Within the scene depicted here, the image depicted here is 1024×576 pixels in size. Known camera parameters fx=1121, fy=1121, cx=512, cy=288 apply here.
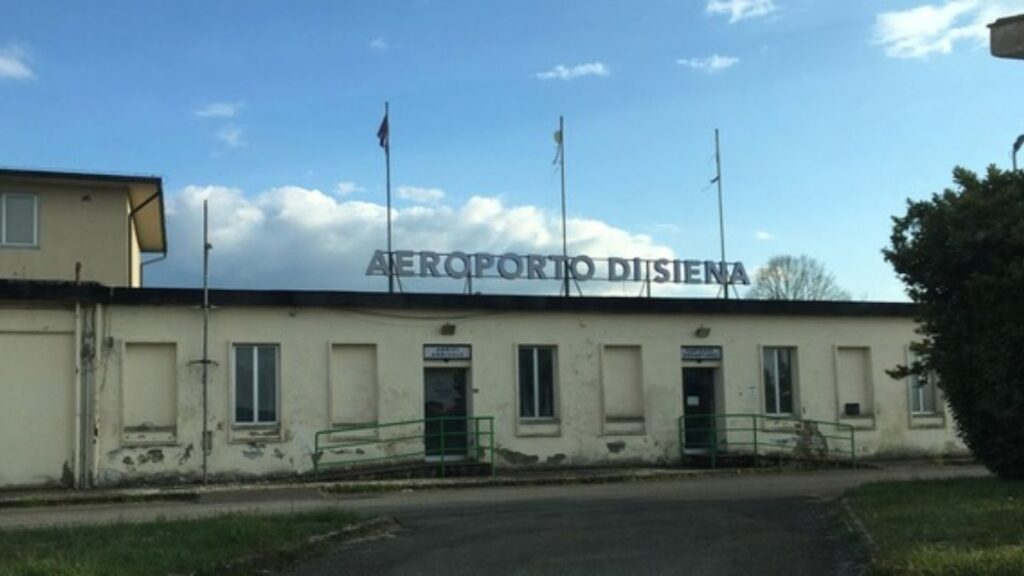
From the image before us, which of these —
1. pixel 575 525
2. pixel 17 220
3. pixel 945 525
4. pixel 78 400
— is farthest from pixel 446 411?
pixel 945 525

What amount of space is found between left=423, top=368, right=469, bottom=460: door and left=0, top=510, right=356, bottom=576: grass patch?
11.3 meters

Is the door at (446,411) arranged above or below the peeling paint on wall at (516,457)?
above

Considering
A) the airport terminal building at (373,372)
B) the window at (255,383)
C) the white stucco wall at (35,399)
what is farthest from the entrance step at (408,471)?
the white stucco wall at (35,399)

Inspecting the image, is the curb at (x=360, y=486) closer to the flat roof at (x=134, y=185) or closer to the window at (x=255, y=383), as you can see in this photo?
the window at (x=255, y=383)

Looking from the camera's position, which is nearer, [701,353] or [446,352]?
[446,352]

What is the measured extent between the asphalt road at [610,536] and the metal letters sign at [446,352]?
611cm

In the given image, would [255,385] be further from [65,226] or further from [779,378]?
[779,378]

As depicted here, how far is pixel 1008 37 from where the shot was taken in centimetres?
872

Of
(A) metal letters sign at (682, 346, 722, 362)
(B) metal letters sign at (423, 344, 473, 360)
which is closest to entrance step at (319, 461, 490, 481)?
(B) metal letters sign at (423, 344, 473, 360)

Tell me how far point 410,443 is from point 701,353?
25.2 feet

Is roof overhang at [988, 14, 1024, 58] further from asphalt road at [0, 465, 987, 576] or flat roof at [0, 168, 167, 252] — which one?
flat roof at [0, 168, 167, 252]

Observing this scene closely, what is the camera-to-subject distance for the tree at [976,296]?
16203mm

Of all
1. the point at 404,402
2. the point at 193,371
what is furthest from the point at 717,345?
the point at 193,371

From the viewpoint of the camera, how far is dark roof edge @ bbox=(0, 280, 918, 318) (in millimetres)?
22531
